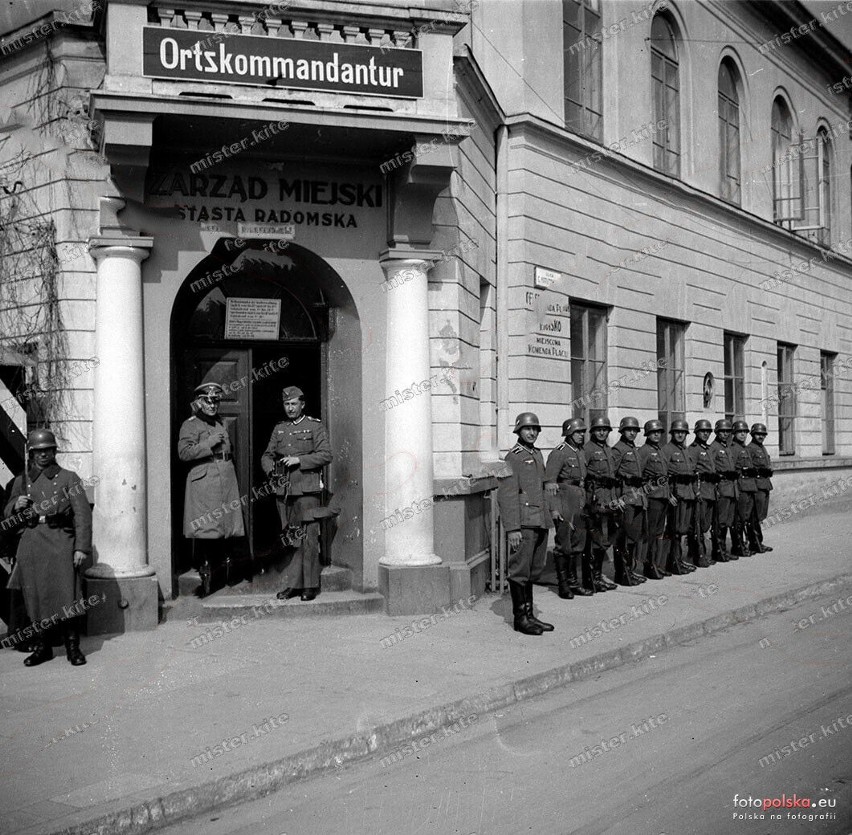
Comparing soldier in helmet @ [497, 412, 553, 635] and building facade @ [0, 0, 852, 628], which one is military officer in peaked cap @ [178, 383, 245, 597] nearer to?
building facade @ [0, 0, 852, 628]

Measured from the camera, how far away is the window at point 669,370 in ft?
57.5

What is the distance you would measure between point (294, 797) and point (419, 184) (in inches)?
251

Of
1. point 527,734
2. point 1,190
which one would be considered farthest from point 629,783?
point 1,190

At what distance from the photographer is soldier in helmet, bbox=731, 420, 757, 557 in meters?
15.5

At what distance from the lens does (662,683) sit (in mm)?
7840

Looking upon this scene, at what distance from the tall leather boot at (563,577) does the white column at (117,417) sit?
4637 mm

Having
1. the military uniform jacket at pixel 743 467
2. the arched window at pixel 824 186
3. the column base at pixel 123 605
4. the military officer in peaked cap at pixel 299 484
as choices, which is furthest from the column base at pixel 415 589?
the arched window at pixel 824 186

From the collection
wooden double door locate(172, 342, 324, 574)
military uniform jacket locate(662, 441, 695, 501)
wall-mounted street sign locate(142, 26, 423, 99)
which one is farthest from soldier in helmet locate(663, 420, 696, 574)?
wall-mounted street sign locate(142, 26, 423, 99)

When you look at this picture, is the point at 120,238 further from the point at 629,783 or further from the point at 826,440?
the point at 826,440

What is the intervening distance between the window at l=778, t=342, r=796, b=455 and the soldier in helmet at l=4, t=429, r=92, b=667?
17.3m

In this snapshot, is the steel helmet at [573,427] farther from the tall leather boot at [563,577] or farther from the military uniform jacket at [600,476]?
the tall leather boot at [563,577]

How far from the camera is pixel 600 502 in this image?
1211cm

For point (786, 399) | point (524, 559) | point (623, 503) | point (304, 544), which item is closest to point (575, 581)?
point (623, 503)

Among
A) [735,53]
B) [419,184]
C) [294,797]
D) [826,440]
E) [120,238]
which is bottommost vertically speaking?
[294,797]
